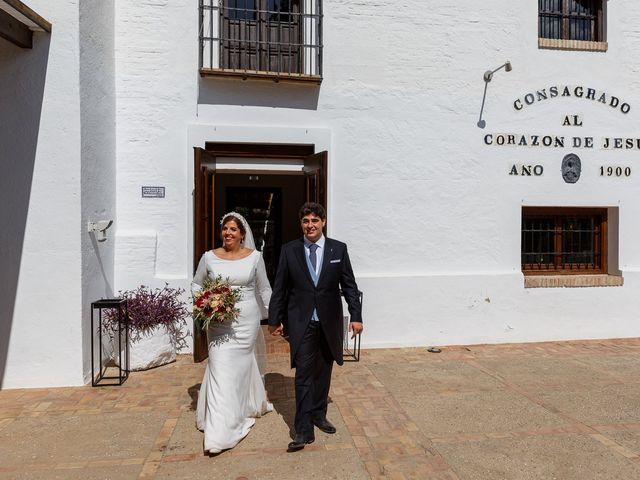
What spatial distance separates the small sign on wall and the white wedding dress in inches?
98.7

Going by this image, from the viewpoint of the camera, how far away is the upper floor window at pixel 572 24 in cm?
741

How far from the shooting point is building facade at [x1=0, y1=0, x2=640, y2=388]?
21.0 feet

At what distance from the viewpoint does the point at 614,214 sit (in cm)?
764

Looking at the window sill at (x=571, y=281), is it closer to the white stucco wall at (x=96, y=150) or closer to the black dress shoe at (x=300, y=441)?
the black dress shoe at (x=300, y=441)

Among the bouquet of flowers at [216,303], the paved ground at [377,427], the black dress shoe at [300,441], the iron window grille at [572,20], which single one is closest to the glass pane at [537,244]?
the paved ground at [377,427]

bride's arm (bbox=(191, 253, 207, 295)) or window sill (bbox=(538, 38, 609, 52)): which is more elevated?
window sill (bbox=(538, 38, 609, 52))

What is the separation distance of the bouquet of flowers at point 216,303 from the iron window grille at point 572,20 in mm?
6335

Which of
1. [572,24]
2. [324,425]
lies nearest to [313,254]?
[324,425]

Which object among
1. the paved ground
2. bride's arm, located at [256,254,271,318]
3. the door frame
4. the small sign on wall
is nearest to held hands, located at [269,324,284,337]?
bride's arm, located at [256,254,271,318]

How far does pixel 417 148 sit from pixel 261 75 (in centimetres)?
237

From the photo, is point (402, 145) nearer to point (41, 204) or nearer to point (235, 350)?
point (235, 350)

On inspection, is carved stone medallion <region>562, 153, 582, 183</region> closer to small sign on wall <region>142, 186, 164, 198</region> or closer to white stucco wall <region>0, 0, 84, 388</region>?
small sign on wall <region>142, 186, 164, 198</region>

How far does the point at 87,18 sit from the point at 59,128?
1309 mm

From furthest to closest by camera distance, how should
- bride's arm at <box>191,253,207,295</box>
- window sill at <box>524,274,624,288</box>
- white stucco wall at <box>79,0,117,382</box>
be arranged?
window sill at <box>524,274,624,288</box>, white stucco wall at <box>79,0,117,382</box>, bride's arm at <box>191,253,207,295</box>
